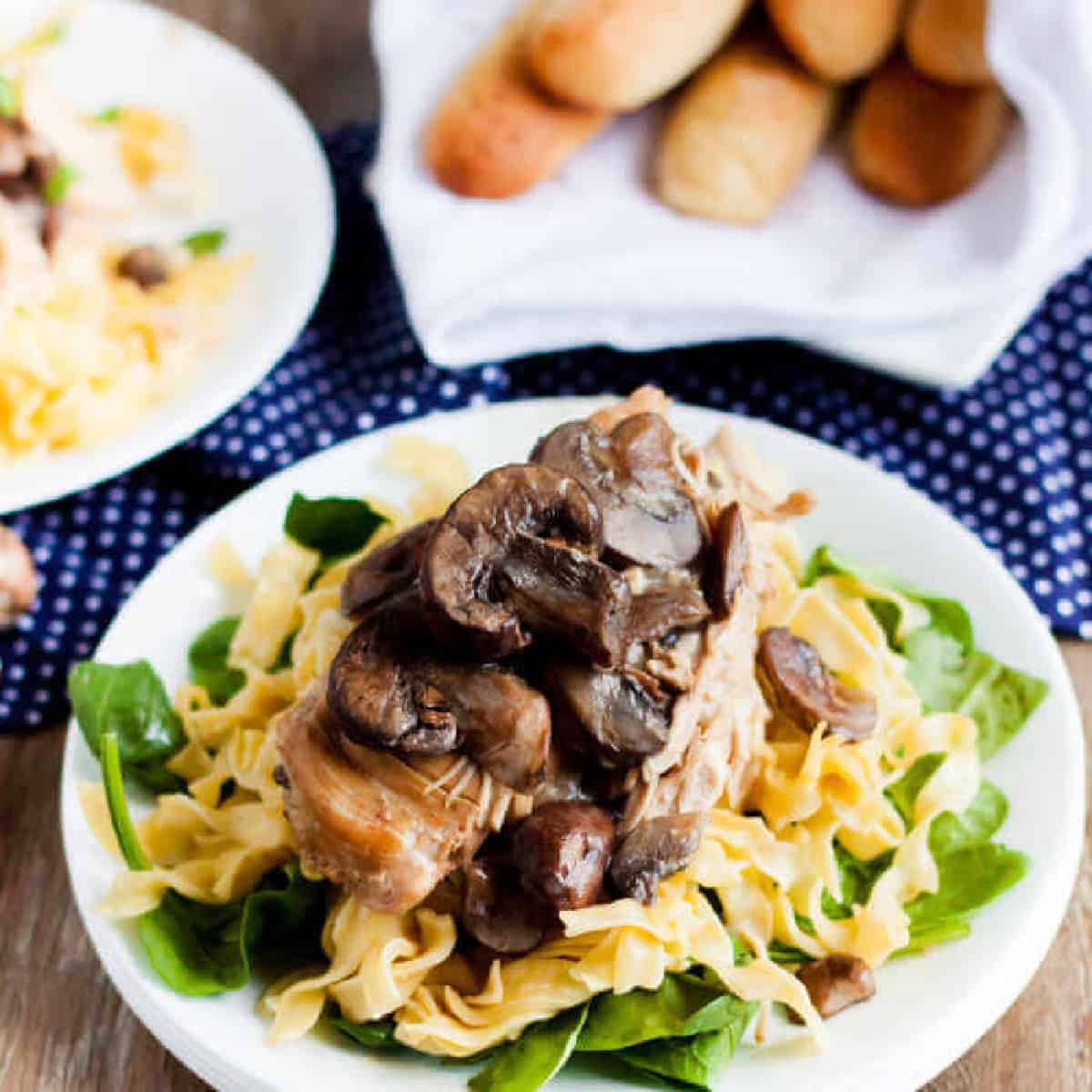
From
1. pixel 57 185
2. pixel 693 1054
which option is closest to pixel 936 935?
pixel 693 1054

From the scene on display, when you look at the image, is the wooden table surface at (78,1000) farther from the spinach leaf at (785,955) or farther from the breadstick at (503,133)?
the breadstick at (503,133)

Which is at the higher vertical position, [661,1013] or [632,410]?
[632,410]

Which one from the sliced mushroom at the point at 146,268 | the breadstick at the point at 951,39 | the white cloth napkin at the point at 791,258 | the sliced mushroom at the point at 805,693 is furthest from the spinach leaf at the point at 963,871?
the sliced mushroom at the point at 146,268

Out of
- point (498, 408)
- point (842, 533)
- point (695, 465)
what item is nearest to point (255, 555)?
point (498, 408)

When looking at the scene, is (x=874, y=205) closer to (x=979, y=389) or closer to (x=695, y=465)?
(x=979, y=389)

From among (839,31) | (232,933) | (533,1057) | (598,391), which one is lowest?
(598,391)

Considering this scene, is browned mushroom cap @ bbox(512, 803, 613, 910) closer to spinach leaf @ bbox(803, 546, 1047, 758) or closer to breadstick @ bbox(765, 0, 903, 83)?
spinach leaf @ bbox(803, 546, 1047, 758)

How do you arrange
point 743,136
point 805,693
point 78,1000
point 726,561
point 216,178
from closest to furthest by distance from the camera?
point 726,561
point 805,693
point 78,1000
point 743,136
point 216,178

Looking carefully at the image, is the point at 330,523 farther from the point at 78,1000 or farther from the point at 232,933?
the point at 78,1000
